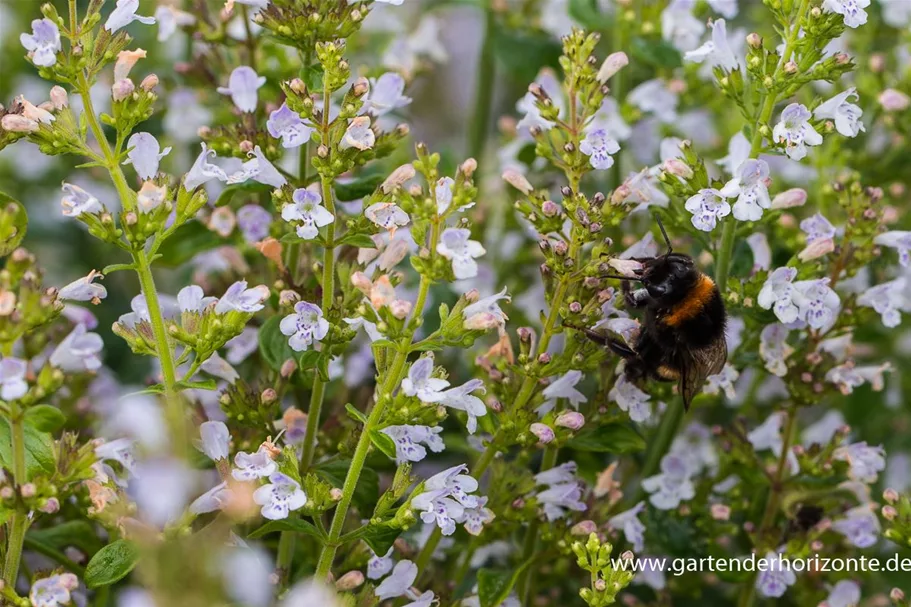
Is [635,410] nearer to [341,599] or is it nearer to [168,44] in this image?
[341,599]

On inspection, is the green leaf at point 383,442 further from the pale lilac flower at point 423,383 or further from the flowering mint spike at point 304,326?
the flowering mint spike at point 304,326

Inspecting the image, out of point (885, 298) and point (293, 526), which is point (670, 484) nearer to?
point (885, 298)

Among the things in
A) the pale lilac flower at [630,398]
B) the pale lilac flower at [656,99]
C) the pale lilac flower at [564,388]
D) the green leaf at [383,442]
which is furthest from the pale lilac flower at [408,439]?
the pale lilac flower at [656,99]

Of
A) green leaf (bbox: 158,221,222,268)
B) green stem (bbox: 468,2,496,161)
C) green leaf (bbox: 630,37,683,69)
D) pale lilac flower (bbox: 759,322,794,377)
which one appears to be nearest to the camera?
pale lilac flower (bbox: 759,322,794,377)

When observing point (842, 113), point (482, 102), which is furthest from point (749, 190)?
point (482, 102)

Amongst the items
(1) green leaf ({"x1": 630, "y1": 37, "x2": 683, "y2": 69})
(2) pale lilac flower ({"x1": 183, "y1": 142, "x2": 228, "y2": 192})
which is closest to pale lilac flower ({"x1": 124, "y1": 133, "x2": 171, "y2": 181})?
(2) pale lilac flower ({"x1": 183, "y1": 142, "x2": 228, "y2": 192})

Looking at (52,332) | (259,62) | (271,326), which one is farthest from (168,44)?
(271,326)

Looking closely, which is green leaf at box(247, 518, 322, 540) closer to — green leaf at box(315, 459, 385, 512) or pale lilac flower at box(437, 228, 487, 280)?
green leaf at box(315, 459, 385, 512)
